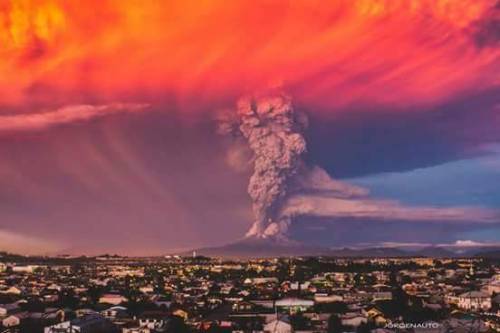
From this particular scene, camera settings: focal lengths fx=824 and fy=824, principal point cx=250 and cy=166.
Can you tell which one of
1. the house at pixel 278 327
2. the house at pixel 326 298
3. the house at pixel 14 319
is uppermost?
the house at pixel 326 298

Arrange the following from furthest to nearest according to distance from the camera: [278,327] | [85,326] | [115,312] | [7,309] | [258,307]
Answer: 1. [258,307]
2. [7,309]
3. [115,312]
4. [85,326]
5. [278,327]

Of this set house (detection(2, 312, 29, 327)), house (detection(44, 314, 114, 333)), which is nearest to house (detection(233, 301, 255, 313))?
house (detection(44, 314, 114, 333))

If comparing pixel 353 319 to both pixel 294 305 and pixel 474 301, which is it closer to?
pixel 294 305

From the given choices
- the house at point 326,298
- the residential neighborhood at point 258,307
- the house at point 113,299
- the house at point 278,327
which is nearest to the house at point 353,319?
the residential neighborhood at point 258,307

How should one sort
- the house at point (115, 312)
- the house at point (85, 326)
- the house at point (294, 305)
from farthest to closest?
1. the house at point (294, 305)
2. the house at point (115, 312)
3. the house at point (85, 326)

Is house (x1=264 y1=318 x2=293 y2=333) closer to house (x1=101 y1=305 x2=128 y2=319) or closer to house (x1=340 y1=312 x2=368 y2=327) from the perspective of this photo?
house (x1=340 y1=312 x2=368 y2=327)

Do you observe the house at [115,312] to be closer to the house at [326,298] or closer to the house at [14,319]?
the house at [14,319]

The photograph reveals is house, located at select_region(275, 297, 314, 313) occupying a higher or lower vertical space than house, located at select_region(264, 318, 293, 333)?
higher

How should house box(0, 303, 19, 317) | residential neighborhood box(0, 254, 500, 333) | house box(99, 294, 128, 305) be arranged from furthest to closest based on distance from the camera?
house box(99, 294, 128, 305) → house box(0, 303, 19, 317) → residential neighborhood box(0, 254, 500, 333)

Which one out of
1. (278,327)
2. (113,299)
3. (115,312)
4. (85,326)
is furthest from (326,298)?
(85,326)

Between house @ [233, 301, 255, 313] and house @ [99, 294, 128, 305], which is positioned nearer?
house @ [233, 301, 255, 313]
